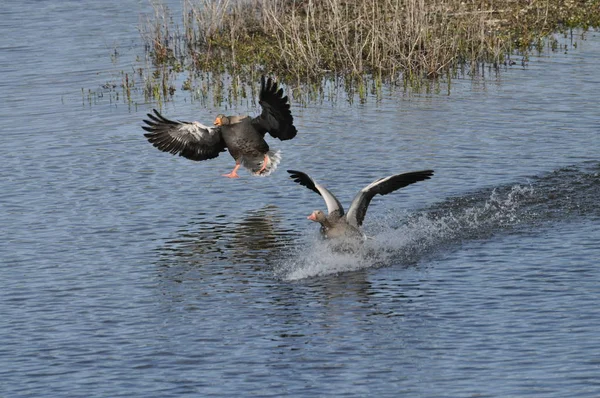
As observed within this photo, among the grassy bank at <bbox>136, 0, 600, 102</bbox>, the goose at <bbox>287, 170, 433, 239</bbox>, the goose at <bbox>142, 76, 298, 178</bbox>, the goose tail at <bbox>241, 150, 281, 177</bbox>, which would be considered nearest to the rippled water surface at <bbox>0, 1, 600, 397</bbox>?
the goose at <bbox>287, 170, 433, 239</bbox>

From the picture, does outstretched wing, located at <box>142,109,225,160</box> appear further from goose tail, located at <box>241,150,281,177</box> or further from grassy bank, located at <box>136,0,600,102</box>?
grassy bank, located at <box>136,0,600,102</box>

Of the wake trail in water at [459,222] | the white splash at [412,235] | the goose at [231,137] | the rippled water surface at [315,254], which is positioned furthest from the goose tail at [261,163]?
the wake trail in water at [459,222]

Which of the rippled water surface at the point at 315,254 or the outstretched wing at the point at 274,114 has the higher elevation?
the outstretched wing at the point at 274,114

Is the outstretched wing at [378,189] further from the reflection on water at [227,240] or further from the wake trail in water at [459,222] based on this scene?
the reflection on water at [227,240]

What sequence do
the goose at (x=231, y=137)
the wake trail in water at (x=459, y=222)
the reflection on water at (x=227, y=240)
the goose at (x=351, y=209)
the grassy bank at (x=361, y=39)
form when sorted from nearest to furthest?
1. the goose at (x=351, y=209)
2. the wake trail in water at (x=459, y=222)
3. the reflection on water at (x=227, y=240)
4. the goose at (x=231, y=137)
5. the grassy bank at (x=361, y=39)

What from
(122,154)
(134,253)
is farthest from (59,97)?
(134,253)

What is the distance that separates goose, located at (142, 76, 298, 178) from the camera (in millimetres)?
17406

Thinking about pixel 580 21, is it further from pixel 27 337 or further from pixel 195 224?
pixel 27 337

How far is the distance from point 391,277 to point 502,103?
10.2 metres

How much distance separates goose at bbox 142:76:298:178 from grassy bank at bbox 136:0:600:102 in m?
6.36

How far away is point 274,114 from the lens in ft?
55.7

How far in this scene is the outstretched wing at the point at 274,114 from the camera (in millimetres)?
16359

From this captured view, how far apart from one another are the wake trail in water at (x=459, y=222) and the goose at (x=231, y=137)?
2.33 m

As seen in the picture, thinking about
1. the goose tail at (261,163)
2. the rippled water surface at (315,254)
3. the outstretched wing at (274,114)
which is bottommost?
the rippled water surface at (315,254)
